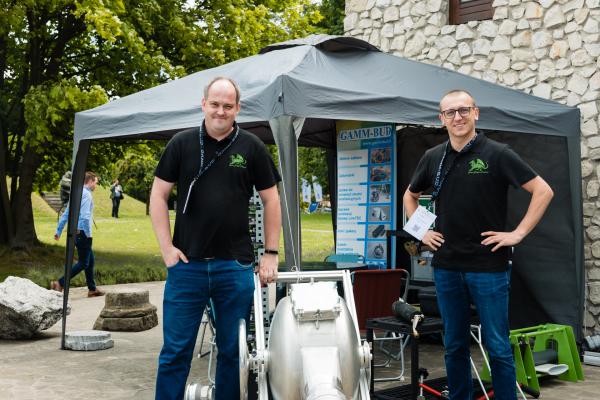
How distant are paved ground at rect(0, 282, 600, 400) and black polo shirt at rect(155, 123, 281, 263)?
7.13ft

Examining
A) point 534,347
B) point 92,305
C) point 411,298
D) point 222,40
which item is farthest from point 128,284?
point 534,347

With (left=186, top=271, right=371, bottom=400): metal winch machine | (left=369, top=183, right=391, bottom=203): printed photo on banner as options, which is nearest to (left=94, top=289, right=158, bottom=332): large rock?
(left=369, top=183, right=391, bottom=203): printed photo on banner

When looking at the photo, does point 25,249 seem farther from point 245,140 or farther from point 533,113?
point 245,140

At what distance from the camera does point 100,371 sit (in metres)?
6.51

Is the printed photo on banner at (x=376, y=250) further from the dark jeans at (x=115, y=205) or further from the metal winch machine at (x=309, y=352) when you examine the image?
the dark jeans at (x=115, y=205)

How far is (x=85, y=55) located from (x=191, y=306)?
14026 millimetres

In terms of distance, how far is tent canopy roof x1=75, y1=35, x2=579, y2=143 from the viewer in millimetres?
5602

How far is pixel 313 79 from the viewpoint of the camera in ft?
19.1

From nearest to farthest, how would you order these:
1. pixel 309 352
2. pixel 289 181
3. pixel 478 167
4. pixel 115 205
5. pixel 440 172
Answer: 1. pixel 309 352
2. pixel 478 167
3. pixel 440 172
4. pixel 289 181
5. pixel 115 205

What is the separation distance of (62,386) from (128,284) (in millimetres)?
7870

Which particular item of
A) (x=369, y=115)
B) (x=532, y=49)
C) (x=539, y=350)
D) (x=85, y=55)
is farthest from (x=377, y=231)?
(x=85, y=55)

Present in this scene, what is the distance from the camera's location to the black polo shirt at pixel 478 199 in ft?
13.8

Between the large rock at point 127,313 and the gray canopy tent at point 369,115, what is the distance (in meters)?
1.33

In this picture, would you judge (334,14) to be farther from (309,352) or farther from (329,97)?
(309,352)
